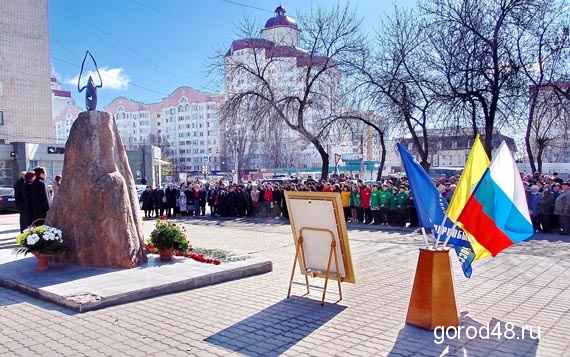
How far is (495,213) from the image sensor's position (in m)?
5.46

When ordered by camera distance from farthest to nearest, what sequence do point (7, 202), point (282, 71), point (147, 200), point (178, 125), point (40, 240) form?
point (178, 125) → point (282, 71) → point (7, 202) → point (147, 200) → point (40, 240)

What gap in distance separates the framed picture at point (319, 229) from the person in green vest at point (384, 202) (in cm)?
1048

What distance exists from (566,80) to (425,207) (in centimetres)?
1826

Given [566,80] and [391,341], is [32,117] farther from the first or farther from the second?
[391,341]

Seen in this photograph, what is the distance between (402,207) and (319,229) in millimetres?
10692

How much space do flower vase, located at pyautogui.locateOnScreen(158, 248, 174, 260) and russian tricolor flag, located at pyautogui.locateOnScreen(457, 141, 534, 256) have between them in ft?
18.6

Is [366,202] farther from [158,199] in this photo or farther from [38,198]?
[38,198]

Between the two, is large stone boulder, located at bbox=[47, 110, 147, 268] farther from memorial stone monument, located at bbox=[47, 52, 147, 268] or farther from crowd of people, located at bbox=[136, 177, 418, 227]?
crowd of people, located at bbox=[136, 177, 418, 227]

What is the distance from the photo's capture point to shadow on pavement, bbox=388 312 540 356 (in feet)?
15.7

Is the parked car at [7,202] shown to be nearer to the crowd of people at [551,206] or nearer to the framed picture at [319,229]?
the framed picture at [319,229]

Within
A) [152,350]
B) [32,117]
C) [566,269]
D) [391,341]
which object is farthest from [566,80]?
[32,117]

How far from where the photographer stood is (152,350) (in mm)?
4953

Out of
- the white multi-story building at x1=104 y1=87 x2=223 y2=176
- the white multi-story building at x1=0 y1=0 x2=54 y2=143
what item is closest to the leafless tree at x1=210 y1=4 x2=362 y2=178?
the white multi-story building at x1=0 y1=0 x2=54 y2=143

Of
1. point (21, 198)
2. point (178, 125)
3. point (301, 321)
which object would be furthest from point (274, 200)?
point (178, 125)
